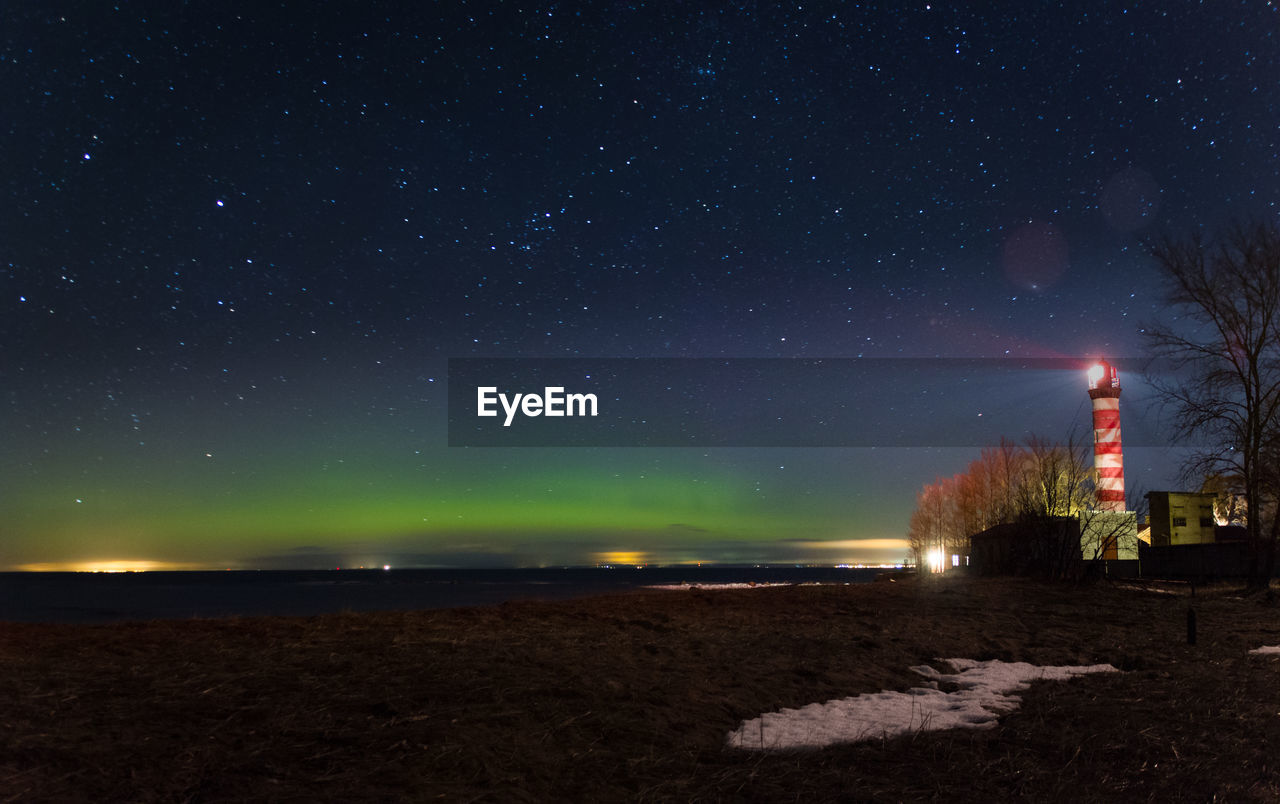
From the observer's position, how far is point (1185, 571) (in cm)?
4256

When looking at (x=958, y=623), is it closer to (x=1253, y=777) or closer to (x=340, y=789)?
(x=1253, y=777)

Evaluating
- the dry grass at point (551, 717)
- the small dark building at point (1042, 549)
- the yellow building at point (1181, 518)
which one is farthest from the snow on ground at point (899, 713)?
the yellow building at point (1181, 518)

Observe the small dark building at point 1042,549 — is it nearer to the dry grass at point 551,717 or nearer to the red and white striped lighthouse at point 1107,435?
the dry grass at point 551,717

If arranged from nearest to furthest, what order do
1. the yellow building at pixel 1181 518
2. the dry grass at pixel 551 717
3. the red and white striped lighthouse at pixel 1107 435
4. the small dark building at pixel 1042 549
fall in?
the dry grass at pixel 551 717, the small dark building at pixel 1042 549, the yellow building at pixel 1181 518, the red and white striped lighthouse at pixel 1107 435

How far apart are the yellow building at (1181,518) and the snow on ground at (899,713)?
175ft

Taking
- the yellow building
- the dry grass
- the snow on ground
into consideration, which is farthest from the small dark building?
the yellow building

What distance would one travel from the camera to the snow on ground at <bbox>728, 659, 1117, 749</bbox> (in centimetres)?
688

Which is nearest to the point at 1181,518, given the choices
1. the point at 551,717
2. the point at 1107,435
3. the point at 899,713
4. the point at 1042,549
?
the point at 1107,435

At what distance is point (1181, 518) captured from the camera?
184 ft

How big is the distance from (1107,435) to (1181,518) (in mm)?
7491

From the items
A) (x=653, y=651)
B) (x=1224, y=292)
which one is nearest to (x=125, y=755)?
(x=653, y=651)

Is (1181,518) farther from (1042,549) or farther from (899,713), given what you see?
(899,713)

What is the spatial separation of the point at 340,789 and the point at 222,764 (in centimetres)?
79

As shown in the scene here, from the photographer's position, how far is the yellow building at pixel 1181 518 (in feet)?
182
